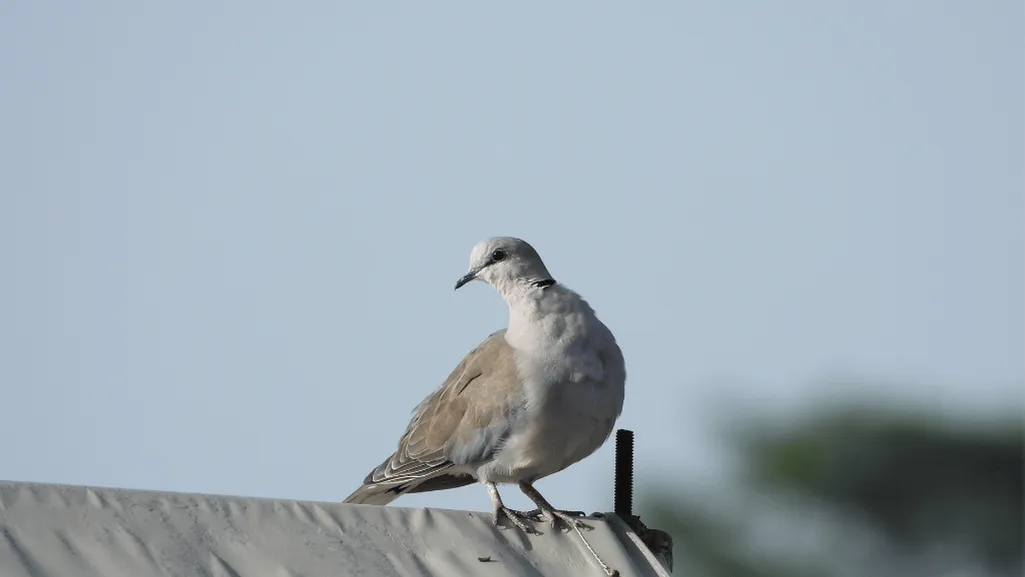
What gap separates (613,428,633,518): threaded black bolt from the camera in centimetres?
723

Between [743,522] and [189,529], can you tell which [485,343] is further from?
[743,522]

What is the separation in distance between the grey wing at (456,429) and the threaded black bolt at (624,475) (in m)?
0.47

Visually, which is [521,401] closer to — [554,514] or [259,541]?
[554,514]

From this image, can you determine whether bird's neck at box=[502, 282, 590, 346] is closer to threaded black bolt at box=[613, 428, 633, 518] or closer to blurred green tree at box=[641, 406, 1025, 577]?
threaded black bolt at box=[613, 428, 633, 518]

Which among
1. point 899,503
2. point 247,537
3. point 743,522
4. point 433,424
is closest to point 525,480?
point 433,424

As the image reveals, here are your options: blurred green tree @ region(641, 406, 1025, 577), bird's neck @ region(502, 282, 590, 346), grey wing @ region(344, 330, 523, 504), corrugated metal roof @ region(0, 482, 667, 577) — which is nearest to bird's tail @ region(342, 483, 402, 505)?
grey wing @ region(344, 330, 523, 504)

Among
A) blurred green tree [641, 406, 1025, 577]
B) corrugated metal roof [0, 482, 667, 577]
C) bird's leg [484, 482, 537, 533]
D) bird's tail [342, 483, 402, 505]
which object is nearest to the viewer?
corrugated metal roof [0, 482, 667, 577]

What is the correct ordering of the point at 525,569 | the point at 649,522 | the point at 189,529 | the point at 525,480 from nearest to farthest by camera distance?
the point at 189,529 → the point at 525,569 → the point at 525,480 → the point at 649,522

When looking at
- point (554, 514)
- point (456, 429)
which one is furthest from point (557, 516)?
point (456, 429)

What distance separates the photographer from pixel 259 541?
5.99 metres

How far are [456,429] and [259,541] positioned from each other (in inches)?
75.2

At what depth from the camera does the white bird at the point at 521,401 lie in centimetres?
737

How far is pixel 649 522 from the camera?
2256 cm

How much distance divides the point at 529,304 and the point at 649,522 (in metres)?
15.2
